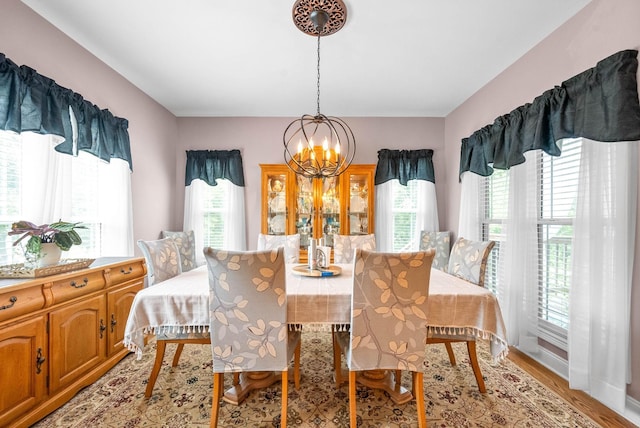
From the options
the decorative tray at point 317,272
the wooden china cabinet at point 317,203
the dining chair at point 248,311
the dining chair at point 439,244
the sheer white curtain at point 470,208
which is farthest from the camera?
the wooden china cabinet at point 317,203

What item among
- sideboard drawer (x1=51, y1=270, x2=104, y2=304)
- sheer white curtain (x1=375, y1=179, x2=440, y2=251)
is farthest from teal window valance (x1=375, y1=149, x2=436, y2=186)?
sideboard drawer (x1=51, y1=270, x2=104, y2=304)

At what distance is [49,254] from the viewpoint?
1782 mm

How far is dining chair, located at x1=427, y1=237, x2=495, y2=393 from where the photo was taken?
1.79 m

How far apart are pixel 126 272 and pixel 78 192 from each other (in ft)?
2.91

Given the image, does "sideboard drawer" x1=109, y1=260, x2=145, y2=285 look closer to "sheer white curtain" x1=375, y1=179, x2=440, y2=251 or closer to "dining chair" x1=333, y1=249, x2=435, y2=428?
"dining chair" x1=333, y1=249, x2=435, y2=428

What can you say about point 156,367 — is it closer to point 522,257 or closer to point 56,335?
point 56,335

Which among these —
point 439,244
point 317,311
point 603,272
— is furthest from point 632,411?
point 439,244

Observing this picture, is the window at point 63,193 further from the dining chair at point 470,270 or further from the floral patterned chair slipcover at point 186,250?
the dining chair at point 470,270

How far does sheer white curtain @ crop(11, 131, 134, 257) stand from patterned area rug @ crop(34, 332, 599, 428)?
124 cm

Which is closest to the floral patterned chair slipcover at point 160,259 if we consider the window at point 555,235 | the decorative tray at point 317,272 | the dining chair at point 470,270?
the decorative tray at point 317,272

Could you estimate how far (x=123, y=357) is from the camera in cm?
232

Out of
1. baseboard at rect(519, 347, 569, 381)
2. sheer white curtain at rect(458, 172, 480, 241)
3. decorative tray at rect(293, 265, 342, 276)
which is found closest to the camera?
decorative tray at rect(293, 265, 342, 276)

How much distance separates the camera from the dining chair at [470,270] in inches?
70.6

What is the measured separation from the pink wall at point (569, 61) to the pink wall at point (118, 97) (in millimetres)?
3827
